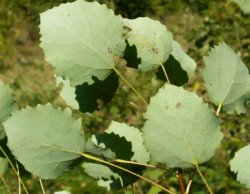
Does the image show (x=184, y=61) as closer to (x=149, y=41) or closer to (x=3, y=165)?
(x=149, y=41)

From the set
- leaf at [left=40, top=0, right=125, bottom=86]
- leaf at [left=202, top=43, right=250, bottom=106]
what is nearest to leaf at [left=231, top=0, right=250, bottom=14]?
leaf at [left=202, top=43, right=250, bottom=106]

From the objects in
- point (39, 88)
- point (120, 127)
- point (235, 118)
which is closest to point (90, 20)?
point (120, 127)

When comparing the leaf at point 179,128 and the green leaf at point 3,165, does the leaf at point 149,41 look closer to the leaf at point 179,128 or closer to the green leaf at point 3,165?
the leaf at point 179,128

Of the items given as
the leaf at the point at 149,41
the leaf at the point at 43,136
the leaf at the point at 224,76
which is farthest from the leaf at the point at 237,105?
the leaf at the point at 43,136

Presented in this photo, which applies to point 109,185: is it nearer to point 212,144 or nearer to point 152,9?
point 212,144

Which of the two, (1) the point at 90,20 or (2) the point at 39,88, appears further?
(2) the point at 39,88
